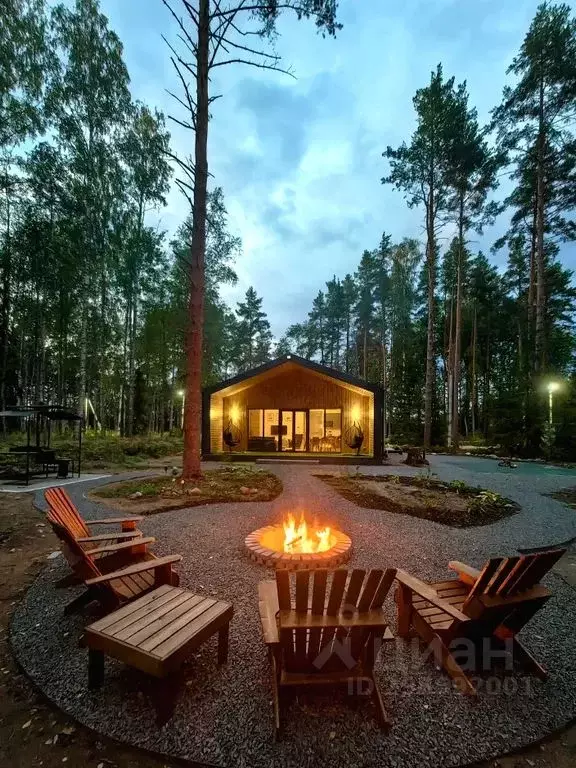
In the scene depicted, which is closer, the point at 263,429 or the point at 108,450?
the point at 108,450

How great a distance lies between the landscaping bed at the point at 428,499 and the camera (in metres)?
5.45

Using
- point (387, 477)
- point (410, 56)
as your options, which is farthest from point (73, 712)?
point (410, 56)

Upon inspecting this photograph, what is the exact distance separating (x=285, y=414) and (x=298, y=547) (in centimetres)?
1114

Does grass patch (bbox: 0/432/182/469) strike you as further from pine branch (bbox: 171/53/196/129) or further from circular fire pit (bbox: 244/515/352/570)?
pine branch (bbox: 171/53/196/129)

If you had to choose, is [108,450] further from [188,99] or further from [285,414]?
[188,99]

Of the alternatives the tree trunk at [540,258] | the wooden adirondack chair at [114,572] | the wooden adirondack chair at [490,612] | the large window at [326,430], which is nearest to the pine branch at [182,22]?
the wooden adirondack chair at [114,572]

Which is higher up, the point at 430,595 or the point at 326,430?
the point at 326,430

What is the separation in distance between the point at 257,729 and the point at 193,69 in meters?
10.0

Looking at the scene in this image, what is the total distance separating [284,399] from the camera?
572 inches

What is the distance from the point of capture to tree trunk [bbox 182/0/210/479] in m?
7.08

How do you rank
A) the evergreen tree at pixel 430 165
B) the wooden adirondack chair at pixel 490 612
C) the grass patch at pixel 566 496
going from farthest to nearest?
the evergreen tree at pixel 430 165 → the grass patch at pixel 566 496 → the wooden adirondack chair at pixel 490 612

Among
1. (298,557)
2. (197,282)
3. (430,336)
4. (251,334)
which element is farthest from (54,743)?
(251,334)

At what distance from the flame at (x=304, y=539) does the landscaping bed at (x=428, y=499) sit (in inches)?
90.5

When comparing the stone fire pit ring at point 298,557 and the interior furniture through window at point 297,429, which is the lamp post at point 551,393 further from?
the stone fire pit ring at point 298,557
